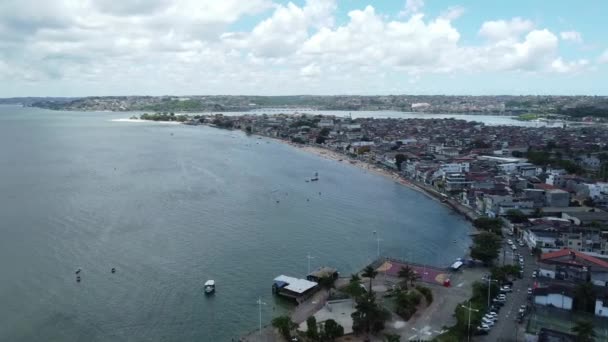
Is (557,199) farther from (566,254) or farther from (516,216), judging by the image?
(566,254)

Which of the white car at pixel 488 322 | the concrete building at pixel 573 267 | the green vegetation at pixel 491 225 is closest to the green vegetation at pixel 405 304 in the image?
the white car at pixel 488 322

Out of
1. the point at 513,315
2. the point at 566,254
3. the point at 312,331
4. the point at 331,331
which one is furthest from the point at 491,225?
the point at 312,331

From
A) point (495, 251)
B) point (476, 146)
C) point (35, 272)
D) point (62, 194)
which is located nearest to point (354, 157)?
point (476, 146)

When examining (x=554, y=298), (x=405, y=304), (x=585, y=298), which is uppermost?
(x=585, y=298)

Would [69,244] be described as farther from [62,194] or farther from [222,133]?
[222,133]

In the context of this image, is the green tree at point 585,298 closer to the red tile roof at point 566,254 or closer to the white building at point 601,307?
the white building at point 601,307

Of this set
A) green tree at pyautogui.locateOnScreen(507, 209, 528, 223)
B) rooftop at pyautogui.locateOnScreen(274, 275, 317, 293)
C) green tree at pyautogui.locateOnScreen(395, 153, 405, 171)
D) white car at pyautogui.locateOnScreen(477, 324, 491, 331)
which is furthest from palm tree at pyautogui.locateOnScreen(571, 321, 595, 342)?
green tree at pyautogui.locateOnScreen(395, 153, 405, 171)

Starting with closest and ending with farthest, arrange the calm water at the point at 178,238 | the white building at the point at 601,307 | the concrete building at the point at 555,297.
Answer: the white building at the point at 601,307, the concrete building at the point at 555,297, the calm water at the point at 178,238
